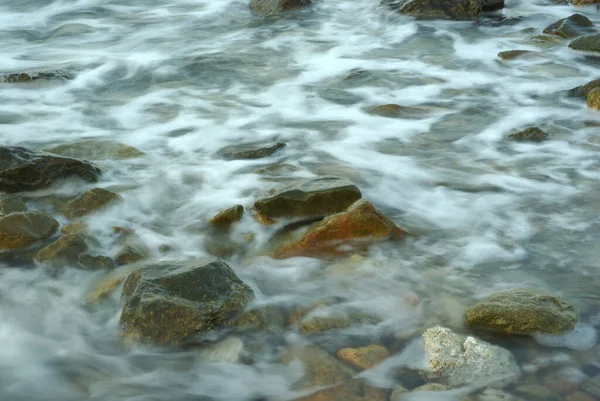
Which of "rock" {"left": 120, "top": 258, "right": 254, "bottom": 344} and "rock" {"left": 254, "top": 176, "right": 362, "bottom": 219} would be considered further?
"rock" {"left": 254, "top": 176, "right": 362, "bottom": 219}

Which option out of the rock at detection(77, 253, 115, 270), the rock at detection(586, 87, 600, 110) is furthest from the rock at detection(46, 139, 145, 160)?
the rock at detection(586, 87, 600, 110)

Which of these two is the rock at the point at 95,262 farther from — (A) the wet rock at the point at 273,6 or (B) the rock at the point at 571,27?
(A) the wet rock at the point at 273,6

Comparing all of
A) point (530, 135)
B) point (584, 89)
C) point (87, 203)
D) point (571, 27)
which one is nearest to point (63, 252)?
point (87, 203)

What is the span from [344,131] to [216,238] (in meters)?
1.90

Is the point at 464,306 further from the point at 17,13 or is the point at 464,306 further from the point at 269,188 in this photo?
the point at 17,13

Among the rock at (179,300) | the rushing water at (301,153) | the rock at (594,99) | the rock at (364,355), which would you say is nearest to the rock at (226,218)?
the rushing water at (301,153)

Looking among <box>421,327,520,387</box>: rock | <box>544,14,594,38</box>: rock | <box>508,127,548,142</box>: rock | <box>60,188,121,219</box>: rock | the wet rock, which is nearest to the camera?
<box>421,327,520,387</box>: rock

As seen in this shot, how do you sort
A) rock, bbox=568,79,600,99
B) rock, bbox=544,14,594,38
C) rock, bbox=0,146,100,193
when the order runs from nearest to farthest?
rock, bbox=0,146,100,193
rock, bbox=568,79,600,99
rock, bbox=544,14,594,38

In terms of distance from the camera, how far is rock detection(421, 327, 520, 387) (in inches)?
107

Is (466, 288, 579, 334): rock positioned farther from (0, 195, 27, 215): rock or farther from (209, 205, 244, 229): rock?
(0, 195, 27, 215): rock

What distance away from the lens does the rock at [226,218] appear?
4.02m

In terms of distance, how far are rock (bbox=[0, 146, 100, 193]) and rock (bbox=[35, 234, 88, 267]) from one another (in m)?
0.78

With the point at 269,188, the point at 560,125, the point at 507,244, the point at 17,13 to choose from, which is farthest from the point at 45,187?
the point at 17,13

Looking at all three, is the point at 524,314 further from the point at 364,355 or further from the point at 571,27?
the point at 571,27
